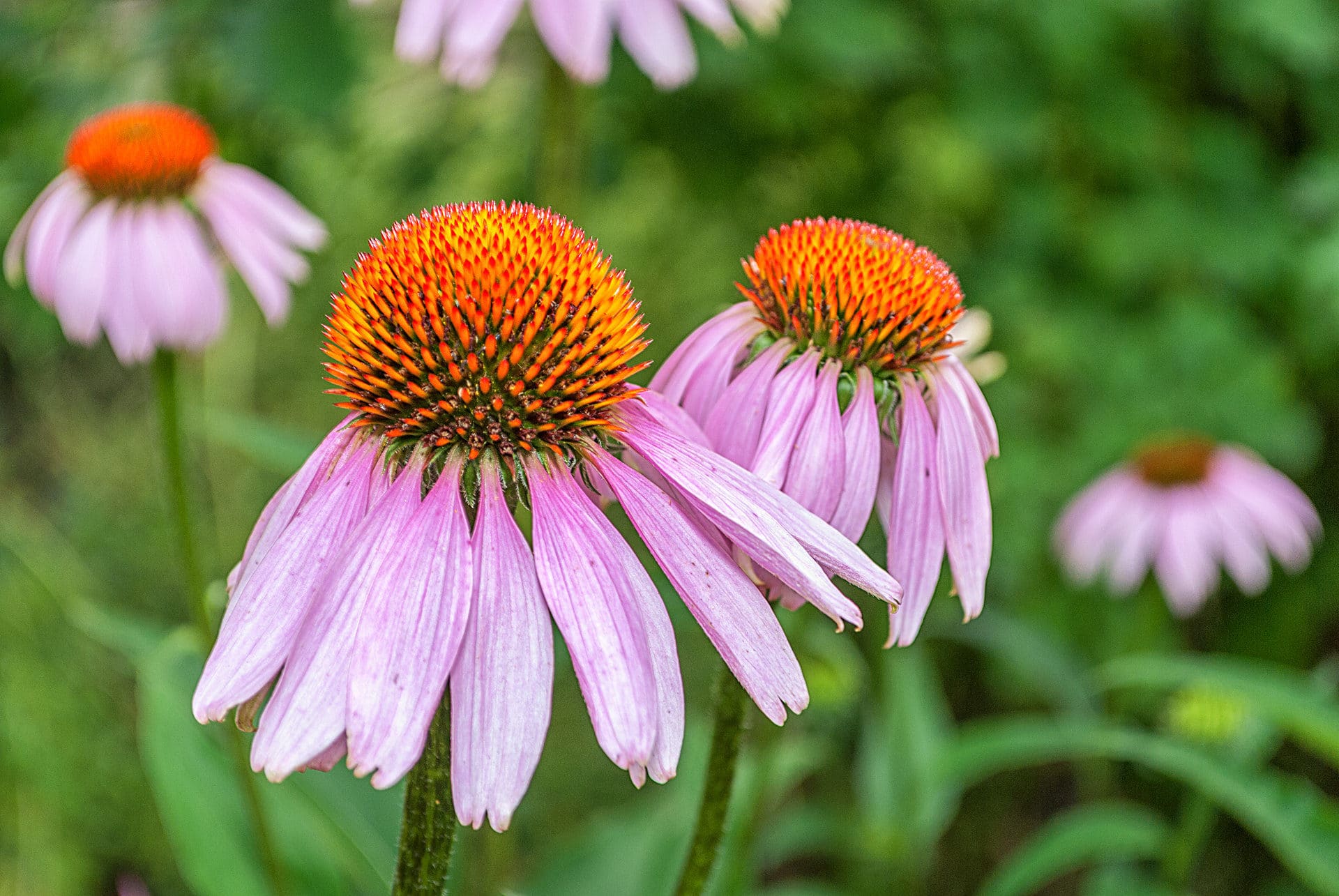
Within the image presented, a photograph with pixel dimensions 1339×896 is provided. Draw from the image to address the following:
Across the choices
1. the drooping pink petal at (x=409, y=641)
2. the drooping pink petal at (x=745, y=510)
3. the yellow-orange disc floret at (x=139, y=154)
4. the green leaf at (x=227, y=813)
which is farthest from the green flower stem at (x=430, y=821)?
the yellow-orange disc floret at (x=139, y=154)

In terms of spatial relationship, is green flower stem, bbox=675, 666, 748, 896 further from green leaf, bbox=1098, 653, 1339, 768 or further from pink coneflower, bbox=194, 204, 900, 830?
green leaf, bbox=1098, 653, 1339, 768

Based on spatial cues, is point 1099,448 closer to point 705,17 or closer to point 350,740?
point 705,17

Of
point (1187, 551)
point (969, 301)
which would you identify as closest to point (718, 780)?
point (1187, 551)

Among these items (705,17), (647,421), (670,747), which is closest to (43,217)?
(705,17)

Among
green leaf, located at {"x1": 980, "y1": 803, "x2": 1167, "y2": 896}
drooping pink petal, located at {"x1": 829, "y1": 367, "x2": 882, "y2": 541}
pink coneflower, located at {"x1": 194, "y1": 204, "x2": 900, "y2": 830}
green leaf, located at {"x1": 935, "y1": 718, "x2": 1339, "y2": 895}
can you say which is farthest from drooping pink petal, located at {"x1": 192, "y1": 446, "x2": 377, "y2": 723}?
green leaf, located at {"x1": 980, "y1": 803, "x2": 1167, "y2": 896}

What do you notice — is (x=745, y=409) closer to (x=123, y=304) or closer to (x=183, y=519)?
(x=183, y=519)

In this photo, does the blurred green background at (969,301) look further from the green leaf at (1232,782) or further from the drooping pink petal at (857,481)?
the drooping pink petal at (857,481)
